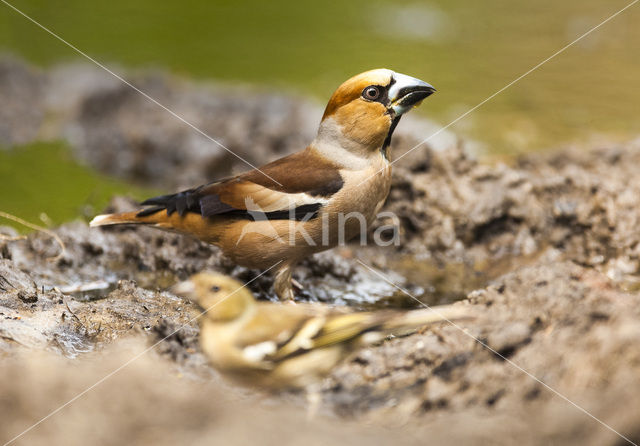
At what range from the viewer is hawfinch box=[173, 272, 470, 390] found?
304 cm

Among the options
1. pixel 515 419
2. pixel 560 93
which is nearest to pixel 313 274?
pixel 515 419

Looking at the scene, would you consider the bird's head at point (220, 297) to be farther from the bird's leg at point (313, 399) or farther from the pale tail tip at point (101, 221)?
the pale tail tip at point (101, 221)

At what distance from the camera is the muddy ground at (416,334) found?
263cm

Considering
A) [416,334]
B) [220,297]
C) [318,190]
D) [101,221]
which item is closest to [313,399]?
[220,297]

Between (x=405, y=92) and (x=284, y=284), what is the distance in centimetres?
156

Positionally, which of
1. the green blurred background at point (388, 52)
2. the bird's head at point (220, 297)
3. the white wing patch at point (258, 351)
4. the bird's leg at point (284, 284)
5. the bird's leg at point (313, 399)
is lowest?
the bird's leg at point (284, 284)

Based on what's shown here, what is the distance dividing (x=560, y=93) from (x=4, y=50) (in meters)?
9.16

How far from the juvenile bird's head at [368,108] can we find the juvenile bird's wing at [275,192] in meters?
0.22

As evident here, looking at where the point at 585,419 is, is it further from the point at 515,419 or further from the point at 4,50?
the point at 4,50

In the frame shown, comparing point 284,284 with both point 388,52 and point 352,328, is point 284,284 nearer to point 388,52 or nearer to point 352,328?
point 352,328

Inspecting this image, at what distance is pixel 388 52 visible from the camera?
470 inches

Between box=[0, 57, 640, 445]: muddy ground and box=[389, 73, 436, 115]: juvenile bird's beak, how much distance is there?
132cm

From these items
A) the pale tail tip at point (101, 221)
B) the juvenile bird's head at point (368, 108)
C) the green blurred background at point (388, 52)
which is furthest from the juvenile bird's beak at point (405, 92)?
the green blurred background at point (388, 52)

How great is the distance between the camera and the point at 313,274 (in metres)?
5.57
